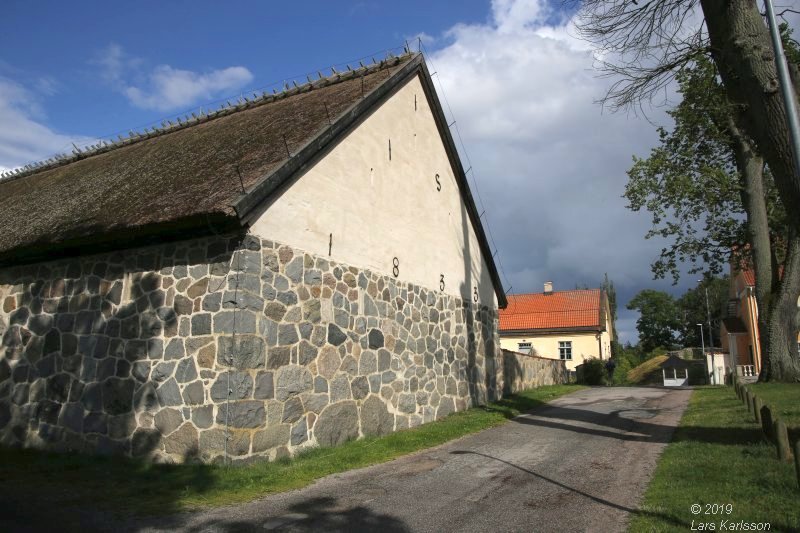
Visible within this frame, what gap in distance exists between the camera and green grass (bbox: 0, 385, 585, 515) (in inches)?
219

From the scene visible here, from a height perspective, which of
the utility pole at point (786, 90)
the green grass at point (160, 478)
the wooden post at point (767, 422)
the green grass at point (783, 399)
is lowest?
the green grass at point (160, 478)

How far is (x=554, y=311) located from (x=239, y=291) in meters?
36.3

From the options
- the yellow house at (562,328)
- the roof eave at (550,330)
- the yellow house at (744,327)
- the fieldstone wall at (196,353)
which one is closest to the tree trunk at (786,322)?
the fieldstone wall at (196,353)

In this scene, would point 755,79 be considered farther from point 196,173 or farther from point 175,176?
point 175,176

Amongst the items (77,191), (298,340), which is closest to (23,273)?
(77,191)

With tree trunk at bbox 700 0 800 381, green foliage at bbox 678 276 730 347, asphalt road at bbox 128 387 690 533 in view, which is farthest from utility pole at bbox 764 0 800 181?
green foliage at bbox 678 276 730 347

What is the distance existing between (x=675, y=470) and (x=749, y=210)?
1400 centimetres

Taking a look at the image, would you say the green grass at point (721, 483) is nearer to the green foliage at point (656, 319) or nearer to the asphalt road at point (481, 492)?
the asphalt road at point (481, 492)

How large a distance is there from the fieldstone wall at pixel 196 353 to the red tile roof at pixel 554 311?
31043 millimetres

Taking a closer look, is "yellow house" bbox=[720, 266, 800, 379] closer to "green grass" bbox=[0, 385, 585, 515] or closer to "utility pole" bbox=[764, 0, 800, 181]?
"utility pole" bbox=[764, 0, 800, 181]

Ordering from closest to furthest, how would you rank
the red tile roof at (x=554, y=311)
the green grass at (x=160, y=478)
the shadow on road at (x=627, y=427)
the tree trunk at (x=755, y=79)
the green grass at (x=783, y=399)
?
the green grass at (x=160, y=478), the tree trunk at (x=755, y=79), the shadow on road at (x=627, y=427), the green grass at (x=783, y=399), the red tile roof at (x=554, y=311)

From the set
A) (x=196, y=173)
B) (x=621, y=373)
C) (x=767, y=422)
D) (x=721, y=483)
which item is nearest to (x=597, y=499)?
(x=721, y=483)

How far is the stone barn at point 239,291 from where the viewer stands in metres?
7.07

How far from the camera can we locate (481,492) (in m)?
5.89
